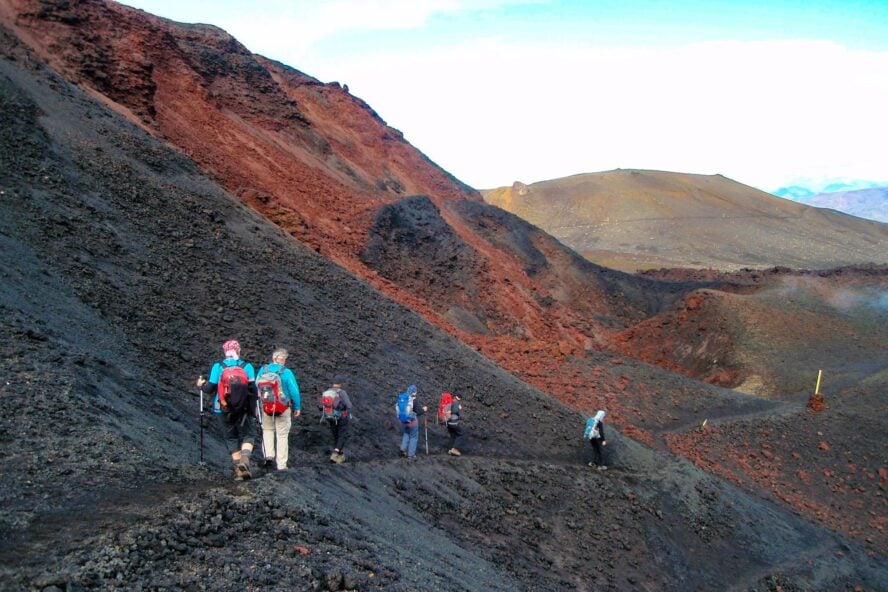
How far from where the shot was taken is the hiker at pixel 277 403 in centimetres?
843

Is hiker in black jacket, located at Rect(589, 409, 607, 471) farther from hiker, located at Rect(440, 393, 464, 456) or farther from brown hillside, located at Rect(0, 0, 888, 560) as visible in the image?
hiker, located at Rect(440, 393, 464, 456)

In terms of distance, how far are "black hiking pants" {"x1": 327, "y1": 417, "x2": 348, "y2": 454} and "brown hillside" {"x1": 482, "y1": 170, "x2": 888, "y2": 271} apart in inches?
2465

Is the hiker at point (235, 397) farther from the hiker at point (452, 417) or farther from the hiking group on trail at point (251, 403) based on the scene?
the hiker at point (452, 417)

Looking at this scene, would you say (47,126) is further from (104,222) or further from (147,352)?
(147,352)

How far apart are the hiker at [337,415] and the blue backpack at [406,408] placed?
146 cm

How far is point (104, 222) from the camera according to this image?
15.0 meters

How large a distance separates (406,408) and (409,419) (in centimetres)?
25

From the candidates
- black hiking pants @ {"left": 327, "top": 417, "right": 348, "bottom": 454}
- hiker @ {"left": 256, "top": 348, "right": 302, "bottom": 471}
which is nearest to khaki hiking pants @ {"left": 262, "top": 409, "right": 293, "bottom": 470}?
hiker @ {"left": 256, "top": 348, "right": 302, "bottom": 471}

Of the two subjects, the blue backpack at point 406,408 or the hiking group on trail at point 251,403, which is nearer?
the hiking group on trail at point 251,403

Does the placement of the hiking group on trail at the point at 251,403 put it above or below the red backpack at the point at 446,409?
above

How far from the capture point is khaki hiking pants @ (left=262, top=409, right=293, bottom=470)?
8.60 meters

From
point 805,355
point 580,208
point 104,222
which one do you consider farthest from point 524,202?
point 104,222

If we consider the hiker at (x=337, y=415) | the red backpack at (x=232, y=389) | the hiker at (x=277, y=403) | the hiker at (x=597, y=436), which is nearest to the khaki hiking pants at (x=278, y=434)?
the hiker at (x=277, y=403)

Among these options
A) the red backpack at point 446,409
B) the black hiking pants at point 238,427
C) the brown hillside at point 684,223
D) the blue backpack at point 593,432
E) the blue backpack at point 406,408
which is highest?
the brown hillside at point 684,223
